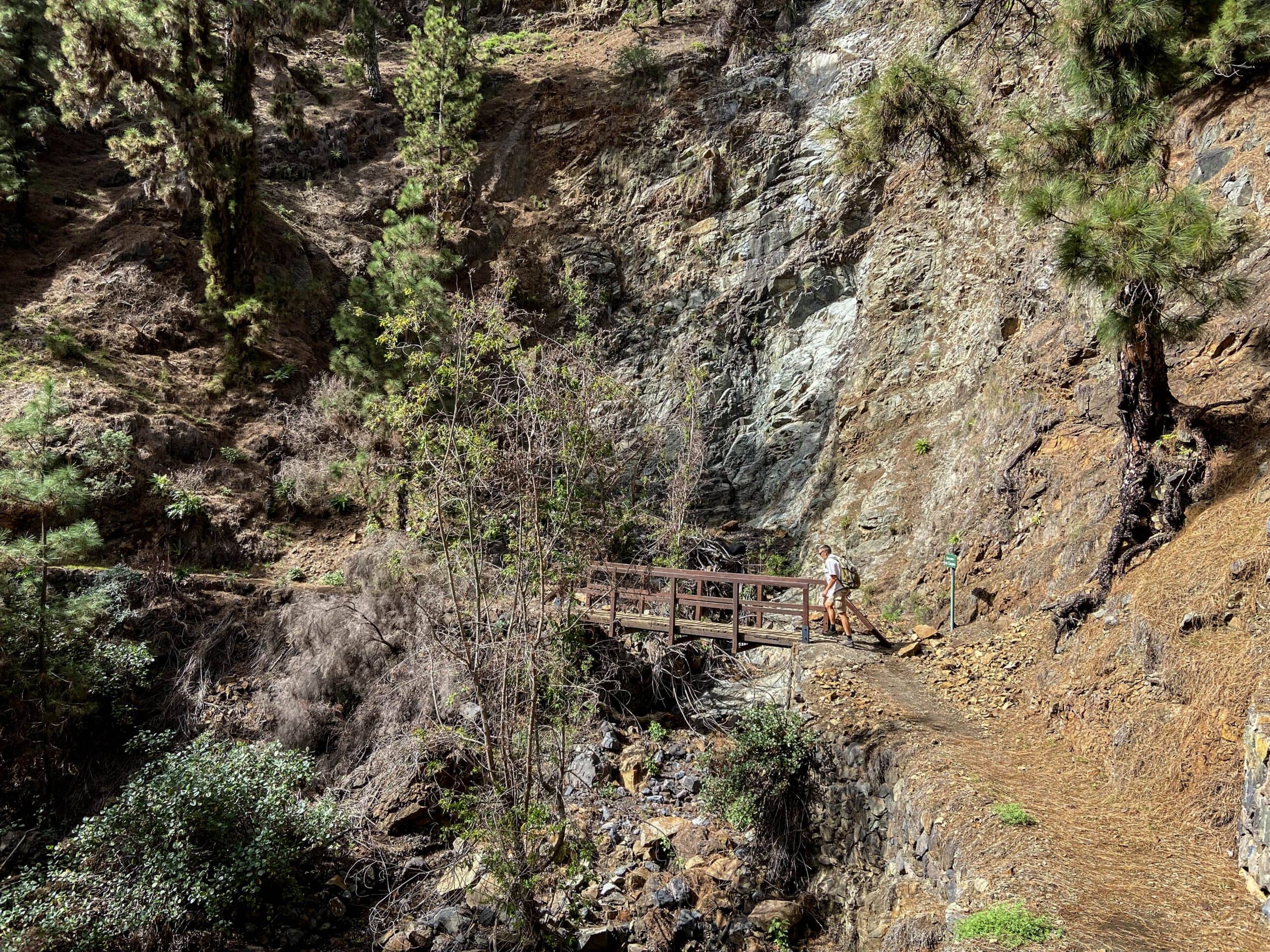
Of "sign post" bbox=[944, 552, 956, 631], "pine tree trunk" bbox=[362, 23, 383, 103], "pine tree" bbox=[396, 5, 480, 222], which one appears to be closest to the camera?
"sign post" bbox=[944, 552, 956, 631]

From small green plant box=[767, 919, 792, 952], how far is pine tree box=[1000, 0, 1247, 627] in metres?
4.93

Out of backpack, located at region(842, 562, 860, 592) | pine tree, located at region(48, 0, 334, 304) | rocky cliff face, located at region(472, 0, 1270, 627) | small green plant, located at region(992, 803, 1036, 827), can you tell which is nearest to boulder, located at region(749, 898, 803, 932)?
small green plant, located at region(992, 803, 1036, 827)

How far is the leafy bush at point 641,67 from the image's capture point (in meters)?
23.4

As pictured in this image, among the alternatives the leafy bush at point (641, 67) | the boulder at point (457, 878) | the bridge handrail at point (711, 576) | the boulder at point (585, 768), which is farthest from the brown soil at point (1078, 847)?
the leafy bush at point (641, 67)

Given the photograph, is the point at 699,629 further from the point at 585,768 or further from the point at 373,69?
the point at 373,69

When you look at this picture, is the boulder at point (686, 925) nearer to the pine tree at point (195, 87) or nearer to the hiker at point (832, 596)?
the hiker at point (832, 596)

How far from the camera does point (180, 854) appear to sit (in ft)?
26.8

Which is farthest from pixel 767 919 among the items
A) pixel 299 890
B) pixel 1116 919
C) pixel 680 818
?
pixel 299 890

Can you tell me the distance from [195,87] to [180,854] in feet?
58.0

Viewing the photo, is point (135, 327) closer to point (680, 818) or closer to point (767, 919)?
point (680, 818)

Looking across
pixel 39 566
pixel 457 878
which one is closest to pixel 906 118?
pixel 457 878

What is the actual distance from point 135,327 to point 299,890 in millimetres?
14697

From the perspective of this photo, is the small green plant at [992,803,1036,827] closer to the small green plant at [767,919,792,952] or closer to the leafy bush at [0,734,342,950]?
the small green plant at [767,919,792,952]

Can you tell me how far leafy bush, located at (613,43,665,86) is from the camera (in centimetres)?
2344
